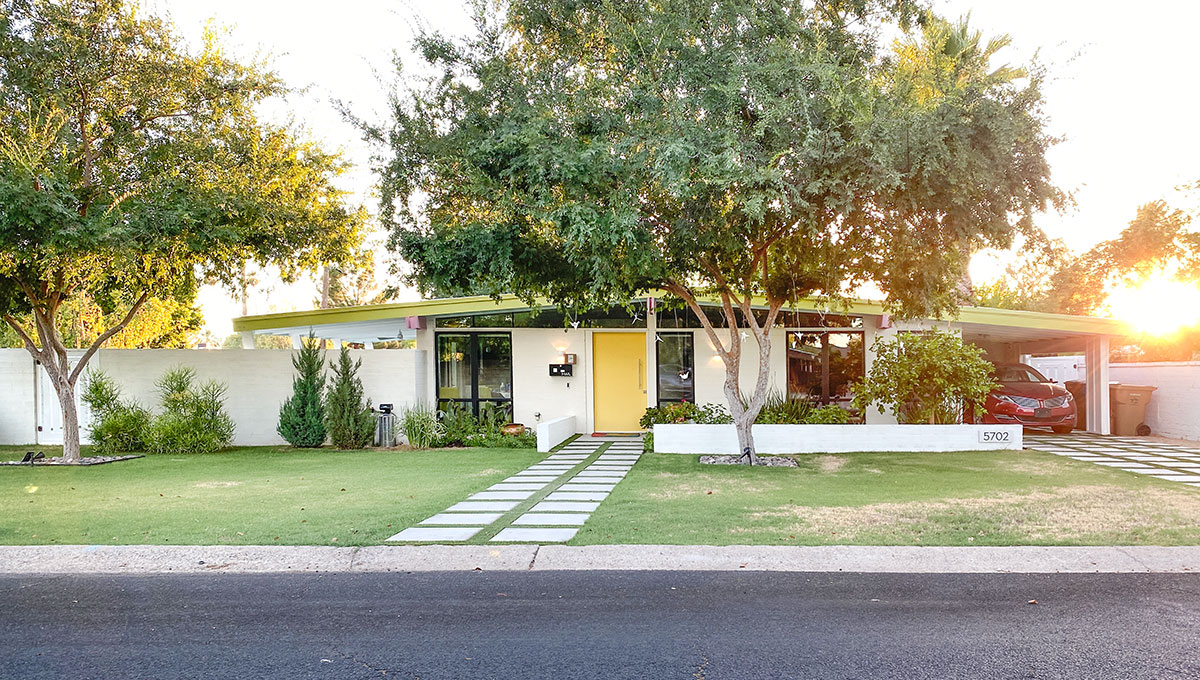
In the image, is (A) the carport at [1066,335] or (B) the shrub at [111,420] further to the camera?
(A) the carport at [1066,335]

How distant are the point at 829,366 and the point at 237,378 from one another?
37.1 ft

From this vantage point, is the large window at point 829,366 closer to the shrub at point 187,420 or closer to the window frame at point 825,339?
the window frame at point 825,339

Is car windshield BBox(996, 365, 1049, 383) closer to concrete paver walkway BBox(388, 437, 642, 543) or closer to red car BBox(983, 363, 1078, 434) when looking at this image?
red car BBox(983, 363, 1078, 434)

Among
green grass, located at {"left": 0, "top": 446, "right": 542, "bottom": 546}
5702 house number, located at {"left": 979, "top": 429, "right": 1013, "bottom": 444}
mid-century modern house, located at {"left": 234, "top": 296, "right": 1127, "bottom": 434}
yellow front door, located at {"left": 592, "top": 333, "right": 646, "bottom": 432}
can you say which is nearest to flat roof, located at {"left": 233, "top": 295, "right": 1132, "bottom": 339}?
mid-century modern house, located at {"left": 234, "top": 296, "right": 1127, "bottom": 434}

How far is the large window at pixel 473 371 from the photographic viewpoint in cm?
1502

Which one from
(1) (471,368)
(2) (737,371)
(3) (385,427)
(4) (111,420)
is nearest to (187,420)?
(4) (111,420)

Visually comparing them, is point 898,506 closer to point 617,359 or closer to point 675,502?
point 675,502

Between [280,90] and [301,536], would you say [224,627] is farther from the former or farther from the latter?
[280,90]

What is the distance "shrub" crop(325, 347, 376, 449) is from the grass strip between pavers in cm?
468

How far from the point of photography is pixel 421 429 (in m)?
13.6

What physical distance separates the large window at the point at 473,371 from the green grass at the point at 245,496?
2.35m

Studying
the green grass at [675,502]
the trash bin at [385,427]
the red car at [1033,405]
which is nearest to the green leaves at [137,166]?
the green grass at [675,502]

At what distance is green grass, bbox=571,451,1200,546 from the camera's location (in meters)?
5.94

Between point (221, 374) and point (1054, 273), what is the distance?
Answer: 30581 millimetres
